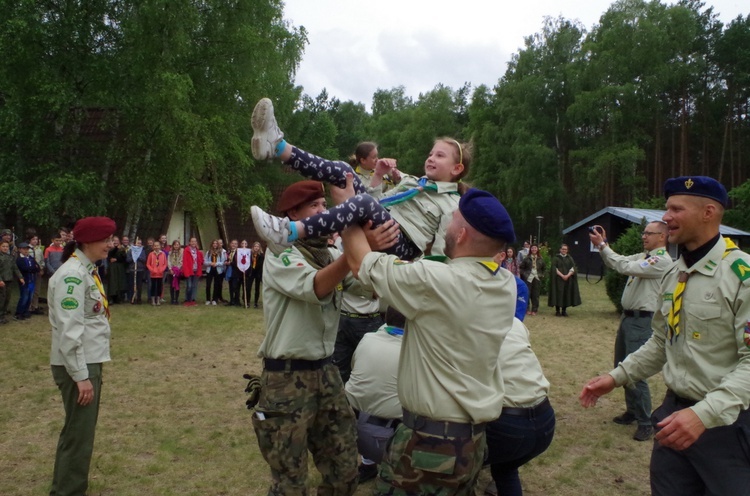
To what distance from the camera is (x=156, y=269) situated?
17.3m

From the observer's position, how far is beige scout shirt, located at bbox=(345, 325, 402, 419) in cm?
452

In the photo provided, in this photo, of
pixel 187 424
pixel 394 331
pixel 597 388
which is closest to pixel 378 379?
pixel 394 331

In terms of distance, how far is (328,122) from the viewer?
43.1 m

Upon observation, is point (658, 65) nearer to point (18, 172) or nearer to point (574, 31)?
point (574, 31)

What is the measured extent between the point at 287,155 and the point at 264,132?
18 cm

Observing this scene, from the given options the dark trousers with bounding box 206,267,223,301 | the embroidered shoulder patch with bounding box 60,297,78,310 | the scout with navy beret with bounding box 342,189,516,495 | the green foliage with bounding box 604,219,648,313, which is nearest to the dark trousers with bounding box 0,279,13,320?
the dark trousers with bounding box 206,267,223,301

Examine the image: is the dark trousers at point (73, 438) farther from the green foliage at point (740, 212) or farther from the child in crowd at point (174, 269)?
the green foliage at point (740, 212)

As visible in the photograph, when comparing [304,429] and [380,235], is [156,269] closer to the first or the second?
[304,429]

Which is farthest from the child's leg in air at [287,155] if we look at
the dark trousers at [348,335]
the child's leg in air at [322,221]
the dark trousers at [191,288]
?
the dark trousers at [191,288]

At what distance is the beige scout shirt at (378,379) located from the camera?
452 centimetres

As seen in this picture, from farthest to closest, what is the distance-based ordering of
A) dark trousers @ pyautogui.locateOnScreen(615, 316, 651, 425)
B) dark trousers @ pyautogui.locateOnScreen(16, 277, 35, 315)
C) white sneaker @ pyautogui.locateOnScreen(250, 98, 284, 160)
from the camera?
dark trousers @ pyautogui.locateOnScreen(16, 277, 35, 315)
dark trousers @ pyautogui.locateOnScreen(615, 316, 651, 425)
white sneaker @ pyautogui.locateOnScreen(250, 98, 284, 160)

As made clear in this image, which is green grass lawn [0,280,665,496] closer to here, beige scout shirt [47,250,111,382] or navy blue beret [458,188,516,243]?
beige scout shirt [47,250,111,382]

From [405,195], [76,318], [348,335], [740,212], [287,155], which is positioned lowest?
[348,335]

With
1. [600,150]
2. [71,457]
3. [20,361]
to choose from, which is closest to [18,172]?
[20,361]
